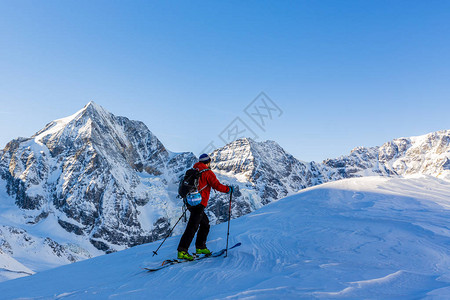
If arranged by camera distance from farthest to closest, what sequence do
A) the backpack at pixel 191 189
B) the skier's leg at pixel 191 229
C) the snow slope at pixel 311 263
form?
1. the backpack at pixel 191 189
2. the skier's leg at pixel 191 229
3. the snow slope at pixel 311 263

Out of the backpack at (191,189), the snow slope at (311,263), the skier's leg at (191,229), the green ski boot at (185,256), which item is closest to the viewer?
the snow slope at (311,263)

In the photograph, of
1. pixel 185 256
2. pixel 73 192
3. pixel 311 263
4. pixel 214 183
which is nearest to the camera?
pixel 311 263

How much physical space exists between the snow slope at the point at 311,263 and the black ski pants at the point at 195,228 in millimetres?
626

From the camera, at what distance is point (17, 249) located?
128 metres

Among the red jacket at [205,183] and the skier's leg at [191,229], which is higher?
the red jacket at [205,183]

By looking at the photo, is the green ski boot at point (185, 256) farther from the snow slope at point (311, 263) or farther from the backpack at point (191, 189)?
the backpack at point (191, 189)

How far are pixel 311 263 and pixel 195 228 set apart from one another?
294 cm

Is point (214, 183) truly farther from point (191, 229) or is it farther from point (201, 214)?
point (191, 229)

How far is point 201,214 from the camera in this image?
7.71m

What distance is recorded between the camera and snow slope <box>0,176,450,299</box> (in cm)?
479

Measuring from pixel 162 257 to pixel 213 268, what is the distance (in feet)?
8.68

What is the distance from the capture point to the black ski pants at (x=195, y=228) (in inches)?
292

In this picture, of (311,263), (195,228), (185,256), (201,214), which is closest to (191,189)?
(201,214)

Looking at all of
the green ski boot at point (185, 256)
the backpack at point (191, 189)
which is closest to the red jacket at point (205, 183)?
the backpack at point (191, 189)
